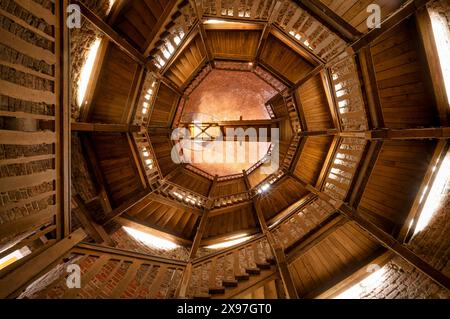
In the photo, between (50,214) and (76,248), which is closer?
(50,214)

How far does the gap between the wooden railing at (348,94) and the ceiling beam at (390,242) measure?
→ 8.50 ft

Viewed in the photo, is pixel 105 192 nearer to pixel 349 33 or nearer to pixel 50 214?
pixel 50 214

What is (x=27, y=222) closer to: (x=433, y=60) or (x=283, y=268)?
(x=283, y=268)

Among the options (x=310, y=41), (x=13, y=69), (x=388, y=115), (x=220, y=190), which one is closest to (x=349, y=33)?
(x=310, y=41)

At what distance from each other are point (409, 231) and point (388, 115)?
3248 millimetres

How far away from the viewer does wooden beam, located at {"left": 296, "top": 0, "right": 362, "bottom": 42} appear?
5141 mm

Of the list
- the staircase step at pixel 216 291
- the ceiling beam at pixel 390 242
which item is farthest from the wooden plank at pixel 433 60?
the staircase step at pixel 216 291

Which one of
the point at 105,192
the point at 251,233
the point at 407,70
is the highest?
the point at 407,70

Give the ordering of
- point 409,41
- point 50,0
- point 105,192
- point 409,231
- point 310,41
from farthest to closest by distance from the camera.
Result: point 105,192
point 310,41
point 409,231
point 409,41
point 50,0

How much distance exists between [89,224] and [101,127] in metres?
3.17

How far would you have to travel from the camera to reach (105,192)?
7.65 m

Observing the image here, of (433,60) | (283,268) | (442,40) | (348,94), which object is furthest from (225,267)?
(442,40)

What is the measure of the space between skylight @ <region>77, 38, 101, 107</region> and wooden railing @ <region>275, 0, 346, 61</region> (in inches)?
Result: 233
